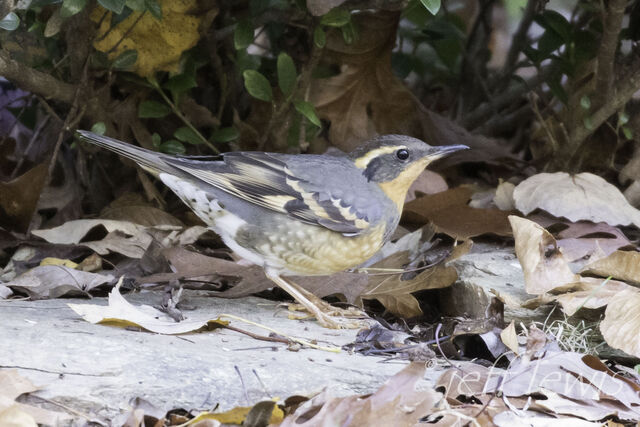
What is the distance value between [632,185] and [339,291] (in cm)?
231

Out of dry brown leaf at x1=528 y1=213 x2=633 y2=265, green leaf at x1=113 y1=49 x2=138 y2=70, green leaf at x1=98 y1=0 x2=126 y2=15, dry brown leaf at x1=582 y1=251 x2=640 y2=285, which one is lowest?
dry brown leaf at x1=528 y1=213 x2=633 y2=265

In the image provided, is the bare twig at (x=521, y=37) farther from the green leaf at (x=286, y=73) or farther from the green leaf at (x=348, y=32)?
the green leaf at (x=286, y=73)

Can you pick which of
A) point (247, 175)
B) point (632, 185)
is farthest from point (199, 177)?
point (632, 185)

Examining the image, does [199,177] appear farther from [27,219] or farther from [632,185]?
[632,185]

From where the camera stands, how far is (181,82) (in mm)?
5547

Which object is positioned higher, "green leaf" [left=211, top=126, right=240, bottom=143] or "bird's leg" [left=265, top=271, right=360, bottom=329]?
"green leaf" [left=211, top=126, right=240, bottom=143]

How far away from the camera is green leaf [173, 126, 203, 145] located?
571 centimetres

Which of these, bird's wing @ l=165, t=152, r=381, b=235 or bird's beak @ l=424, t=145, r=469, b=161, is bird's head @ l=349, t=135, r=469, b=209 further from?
bird's wing @ l=165, t=152, r=381, b=235

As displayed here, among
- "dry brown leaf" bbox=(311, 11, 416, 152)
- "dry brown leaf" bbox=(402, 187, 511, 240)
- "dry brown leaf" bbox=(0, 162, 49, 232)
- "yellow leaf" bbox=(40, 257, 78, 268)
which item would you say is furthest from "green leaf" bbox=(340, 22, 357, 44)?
"yellow leaf" bbox=(40, 257, 78, 268)

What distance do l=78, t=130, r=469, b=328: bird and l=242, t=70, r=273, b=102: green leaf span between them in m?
0.77

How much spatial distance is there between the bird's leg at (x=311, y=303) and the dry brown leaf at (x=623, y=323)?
1233 mm

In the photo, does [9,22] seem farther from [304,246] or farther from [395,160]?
[395,160]

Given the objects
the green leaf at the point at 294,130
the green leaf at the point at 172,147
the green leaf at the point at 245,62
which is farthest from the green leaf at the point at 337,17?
the green leaf at the point at 172,147

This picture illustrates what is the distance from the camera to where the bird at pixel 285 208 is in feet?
15.1
